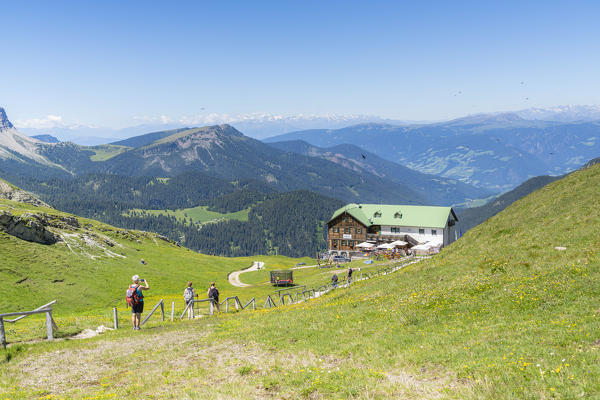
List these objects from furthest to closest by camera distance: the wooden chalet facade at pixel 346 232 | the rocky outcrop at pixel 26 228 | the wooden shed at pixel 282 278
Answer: the wooden chalet facade at pixel 346 232 → the wooden shed at pixel 282 278 → the rocky outcrop at pixel 26 228

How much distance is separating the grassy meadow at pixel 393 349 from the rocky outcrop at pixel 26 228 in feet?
205

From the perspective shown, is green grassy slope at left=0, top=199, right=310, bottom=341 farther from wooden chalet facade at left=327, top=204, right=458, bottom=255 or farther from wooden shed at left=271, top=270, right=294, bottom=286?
wooden chalet facade at left=327, top=204, right=458, bottom=255

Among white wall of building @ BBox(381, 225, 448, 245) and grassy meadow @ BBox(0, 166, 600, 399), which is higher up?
grassy meadow @ BBox(0, 166, 600, 399)

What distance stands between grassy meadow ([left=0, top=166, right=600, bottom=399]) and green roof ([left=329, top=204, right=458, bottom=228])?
2943 inches

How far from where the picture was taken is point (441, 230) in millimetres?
102062

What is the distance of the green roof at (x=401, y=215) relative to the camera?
10362 cm

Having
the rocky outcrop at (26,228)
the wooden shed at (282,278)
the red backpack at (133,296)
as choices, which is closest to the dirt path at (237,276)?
the wooden shed at (282,278)

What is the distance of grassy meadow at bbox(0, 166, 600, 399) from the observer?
11.4 meters

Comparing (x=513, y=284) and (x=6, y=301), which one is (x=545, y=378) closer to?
(x=513, y=284)

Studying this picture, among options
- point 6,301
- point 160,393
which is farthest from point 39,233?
point 160,393

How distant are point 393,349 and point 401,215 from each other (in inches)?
3791

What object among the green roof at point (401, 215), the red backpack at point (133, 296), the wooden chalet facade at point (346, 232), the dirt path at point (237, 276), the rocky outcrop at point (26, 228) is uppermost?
the red backpack at point (133, 296)

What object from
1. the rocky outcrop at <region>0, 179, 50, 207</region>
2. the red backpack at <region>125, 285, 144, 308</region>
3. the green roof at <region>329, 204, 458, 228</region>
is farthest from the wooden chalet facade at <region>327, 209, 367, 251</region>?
the rocky outcrop at <region>0, 179, 50, 207</region>

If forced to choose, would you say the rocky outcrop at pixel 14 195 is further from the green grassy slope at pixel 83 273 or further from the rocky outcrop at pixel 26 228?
the rocky outcrop at pixel 26 228
